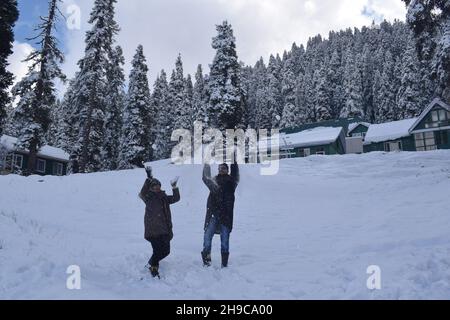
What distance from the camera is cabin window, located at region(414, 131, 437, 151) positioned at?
45197mm

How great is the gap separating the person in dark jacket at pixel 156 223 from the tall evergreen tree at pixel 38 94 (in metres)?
24.1

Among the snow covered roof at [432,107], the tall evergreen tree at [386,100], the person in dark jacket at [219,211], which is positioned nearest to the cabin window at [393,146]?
the snow covered roof at [432,107]

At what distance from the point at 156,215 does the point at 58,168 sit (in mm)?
50036

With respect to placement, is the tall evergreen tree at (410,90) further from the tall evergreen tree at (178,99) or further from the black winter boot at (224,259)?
the black winter boot at (224,259)

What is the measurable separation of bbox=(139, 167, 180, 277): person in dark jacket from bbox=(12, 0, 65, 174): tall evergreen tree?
24.1m

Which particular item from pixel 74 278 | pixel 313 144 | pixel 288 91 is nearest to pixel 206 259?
pixel 74 278

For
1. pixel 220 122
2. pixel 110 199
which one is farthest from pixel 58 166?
pixel 110 199

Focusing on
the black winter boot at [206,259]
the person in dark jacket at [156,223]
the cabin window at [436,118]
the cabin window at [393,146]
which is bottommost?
the black winter boot at [206,259]

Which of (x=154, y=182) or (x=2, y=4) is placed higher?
(x=2, y=4)

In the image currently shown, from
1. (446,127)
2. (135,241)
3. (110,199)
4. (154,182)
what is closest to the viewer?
(154,182)

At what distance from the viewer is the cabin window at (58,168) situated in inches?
2071

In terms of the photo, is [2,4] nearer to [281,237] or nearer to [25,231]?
[25,231]
